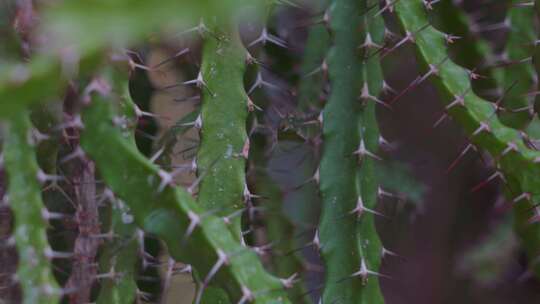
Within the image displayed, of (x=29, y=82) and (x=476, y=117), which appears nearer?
(x=29, y=82)

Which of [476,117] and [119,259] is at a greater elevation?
[476,117]

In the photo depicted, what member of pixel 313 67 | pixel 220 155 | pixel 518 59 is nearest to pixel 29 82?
pixel 220 155

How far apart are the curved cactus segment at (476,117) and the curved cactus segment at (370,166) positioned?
8 cm

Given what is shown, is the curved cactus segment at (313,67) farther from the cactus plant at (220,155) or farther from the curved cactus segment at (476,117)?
the curved cactus segment at (476,117)

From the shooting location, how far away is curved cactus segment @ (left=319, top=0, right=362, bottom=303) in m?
1.38

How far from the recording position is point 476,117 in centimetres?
143

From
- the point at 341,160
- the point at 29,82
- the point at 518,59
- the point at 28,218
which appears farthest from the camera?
the point at 518,59

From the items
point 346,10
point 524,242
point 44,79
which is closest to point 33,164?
point 44,79

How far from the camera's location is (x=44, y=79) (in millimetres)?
852

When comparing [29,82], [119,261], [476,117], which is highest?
[29,82]

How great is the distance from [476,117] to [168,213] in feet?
1.95

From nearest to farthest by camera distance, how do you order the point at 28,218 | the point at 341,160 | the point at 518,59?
the point at 28,218
the point at 341,160
the point at 518,59

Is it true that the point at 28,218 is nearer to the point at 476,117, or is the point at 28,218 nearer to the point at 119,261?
the point at 119,261

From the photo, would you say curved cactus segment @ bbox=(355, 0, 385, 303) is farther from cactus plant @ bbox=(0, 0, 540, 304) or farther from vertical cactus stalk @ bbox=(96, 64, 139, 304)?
vertical cactus stalk @ bbox=(96, 64, 139, 304)
